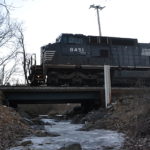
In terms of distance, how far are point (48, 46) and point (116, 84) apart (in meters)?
6.65

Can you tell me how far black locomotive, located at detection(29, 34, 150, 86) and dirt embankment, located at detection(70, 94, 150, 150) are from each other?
552 cm

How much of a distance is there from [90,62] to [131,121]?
10564mm

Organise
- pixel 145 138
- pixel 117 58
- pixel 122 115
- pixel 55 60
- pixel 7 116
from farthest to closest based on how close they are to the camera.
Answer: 1. pixel 117 58
2. pixel 55 60
3. pixel 122 115
4. pixel 7 116
5. pixel 145 138

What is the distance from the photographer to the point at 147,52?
25.0 meters

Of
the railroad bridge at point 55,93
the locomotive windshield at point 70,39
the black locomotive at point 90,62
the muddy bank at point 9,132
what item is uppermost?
the locomotive windshield at point 70,39

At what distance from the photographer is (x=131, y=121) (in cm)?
1315

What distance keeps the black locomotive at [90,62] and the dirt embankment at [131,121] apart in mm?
5518

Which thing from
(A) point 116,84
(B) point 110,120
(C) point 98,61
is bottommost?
(B) point 110,120

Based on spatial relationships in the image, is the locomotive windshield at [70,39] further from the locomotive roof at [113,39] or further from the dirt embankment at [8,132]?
the dirt embankment at [8,132]

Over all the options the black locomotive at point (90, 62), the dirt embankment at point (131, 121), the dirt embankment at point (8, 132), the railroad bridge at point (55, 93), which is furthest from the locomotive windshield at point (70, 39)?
the dirt embankment at point (8, 132)

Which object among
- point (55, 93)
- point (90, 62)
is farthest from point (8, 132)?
point (90, 62)

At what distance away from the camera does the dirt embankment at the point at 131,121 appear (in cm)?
899

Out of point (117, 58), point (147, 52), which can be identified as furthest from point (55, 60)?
point (147, 52)

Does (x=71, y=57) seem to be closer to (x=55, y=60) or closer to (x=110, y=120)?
(x=55, y=60)
